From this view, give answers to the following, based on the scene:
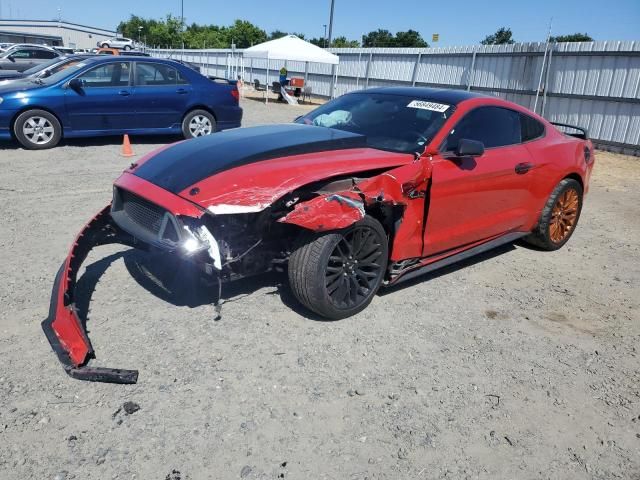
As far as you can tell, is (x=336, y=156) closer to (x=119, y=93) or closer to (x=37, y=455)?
(x=37, y=455)

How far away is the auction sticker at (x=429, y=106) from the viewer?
446cm

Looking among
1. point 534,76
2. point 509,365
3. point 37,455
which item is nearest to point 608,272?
point 509,365

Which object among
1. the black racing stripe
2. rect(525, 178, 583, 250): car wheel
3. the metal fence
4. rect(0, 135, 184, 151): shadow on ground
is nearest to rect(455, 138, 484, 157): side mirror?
the black racing stripe

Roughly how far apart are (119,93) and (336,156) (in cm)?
721

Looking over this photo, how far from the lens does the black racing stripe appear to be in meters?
3.62

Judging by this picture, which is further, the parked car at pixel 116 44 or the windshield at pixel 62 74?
the parked car at pixel 116 44

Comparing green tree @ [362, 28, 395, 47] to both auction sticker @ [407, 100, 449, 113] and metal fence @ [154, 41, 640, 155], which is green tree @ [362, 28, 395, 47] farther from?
auction sticker @ [407, 100, 449, 113]

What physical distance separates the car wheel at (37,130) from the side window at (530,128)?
25.5 ft

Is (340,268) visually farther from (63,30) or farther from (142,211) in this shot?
(63,30)

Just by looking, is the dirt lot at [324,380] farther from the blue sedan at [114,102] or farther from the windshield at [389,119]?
the blue sedan at [114,102]

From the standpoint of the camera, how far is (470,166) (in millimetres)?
4352

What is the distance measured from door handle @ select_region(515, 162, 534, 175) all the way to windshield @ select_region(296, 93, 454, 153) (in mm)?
908

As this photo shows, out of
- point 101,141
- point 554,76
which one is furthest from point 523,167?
point 554,76

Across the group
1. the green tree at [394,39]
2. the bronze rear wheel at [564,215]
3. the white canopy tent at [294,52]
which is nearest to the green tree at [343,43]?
the green tree at [394,39]
